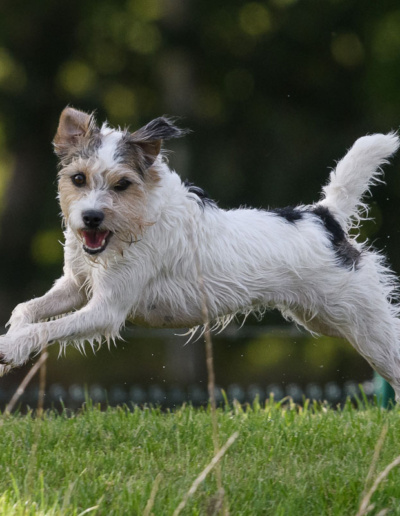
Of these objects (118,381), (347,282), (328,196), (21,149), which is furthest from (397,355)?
(21,149)

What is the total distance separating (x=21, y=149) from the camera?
15367 mm

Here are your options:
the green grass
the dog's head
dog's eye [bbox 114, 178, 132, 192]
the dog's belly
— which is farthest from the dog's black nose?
the green grass

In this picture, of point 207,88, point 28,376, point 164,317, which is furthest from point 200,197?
point 207,88

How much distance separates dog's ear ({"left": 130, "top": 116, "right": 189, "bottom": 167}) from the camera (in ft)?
16.6

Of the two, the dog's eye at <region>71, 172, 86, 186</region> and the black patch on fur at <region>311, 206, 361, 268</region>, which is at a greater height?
the dog's eye at <region>71, 172, 86, 186</region>

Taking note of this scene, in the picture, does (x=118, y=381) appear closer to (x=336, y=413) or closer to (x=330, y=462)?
(x=336, y=413)

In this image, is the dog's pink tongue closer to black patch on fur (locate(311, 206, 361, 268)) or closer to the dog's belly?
the dog's belly

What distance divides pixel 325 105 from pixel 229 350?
444 cm

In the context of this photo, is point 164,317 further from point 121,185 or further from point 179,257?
point 121,185

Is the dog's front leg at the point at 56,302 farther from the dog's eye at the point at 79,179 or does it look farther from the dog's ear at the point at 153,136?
the dog's ear at the point at 153,136

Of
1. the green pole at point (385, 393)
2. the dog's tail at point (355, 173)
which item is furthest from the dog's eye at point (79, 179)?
the green pole at point (385, 393)

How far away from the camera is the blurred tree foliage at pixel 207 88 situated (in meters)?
15.0

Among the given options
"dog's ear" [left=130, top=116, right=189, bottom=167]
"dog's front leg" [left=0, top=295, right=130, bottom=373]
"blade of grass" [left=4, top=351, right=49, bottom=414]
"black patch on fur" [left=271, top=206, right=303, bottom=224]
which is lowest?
"blade of grass" [left=4, top=351, right=49, bottom=414]

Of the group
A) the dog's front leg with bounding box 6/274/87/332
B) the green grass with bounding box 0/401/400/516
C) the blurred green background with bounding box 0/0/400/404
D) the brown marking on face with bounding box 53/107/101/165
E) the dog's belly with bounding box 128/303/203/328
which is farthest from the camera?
the blurred green background with bounding box 0/0/400/404
